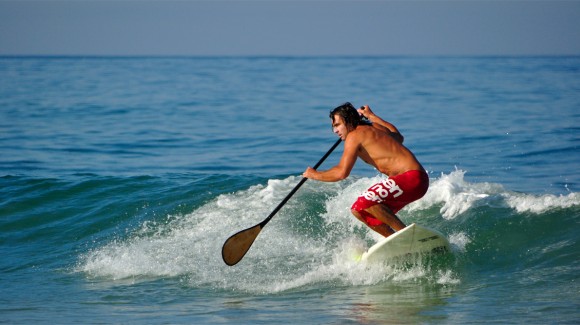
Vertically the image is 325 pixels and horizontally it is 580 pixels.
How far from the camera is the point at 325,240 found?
9.20 m

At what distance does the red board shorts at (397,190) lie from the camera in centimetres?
723

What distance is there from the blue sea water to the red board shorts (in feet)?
2.13

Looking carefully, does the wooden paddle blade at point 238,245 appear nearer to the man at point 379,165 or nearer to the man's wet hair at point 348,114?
the man at point 379,165

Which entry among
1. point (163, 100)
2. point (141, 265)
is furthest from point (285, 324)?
point (163, 100)

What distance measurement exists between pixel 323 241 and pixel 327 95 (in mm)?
25839

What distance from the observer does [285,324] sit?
631 cm

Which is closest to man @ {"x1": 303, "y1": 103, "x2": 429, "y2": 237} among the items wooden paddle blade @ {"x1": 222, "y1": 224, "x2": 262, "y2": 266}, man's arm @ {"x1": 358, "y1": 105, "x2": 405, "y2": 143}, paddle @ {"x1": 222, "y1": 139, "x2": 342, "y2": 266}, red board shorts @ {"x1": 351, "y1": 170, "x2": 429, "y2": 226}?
red board shorts @ {"x1": 351, "y1": 170, "x2": 429, "y2": 226}

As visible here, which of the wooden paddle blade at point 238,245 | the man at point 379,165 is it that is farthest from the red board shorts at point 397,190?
the wooden paddle blade at point 238,245

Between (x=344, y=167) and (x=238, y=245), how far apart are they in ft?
4.61

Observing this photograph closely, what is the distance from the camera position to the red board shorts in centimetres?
723

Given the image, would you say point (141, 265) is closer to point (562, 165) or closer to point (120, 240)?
point (120, 240)

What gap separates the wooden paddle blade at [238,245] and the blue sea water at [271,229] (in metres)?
0.22

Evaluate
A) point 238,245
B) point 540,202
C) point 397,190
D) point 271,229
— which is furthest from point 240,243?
point 540,202

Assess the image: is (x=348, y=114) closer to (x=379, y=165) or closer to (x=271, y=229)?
(x=379, y=165)
